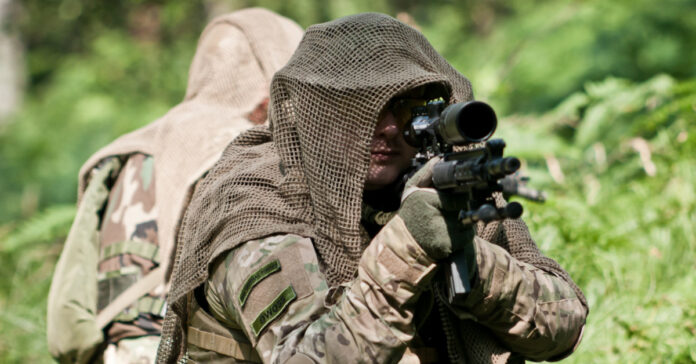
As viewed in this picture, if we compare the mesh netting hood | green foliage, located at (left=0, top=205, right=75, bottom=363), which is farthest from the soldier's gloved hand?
green foliage, located at (left=0, top=205, right=75, bottom=363)

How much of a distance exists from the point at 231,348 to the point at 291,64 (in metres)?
1.00

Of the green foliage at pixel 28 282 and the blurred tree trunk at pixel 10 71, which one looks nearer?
the green foliage at pixel 28 282

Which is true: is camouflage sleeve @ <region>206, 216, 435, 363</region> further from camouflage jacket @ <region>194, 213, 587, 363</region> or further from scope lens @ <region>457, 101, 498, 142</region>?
scope lens @ <region>457, 101, 498, 142</region>

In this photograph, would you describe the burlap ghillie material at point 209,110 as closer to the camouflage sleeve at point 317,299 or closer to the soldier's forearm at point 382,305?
the camouflage sleeve at point 317,299

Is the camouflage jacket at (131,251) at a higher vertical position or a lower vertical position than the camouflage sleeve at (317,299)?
lower

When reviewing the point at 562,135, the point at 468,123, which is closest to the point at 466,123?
the point at 468,123

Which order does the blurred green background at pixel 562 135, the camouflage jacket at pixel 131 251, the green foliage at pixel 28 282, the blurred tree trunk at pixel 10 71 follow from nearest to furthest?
the camouflage jacket at pixel 131 251 → the blurred green background at pixel 562 135 → the green foliage at pixel 28 282 → the blurred tree trunk at pixel 10 71

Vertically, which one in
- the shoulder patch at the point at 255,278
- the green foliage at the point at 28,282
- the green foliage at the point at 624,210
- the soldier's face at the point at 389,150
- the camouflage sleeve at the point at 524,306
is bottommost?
the green foliage at the point at 28,282

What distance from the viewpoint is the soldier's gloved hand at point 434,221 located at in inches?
83.4

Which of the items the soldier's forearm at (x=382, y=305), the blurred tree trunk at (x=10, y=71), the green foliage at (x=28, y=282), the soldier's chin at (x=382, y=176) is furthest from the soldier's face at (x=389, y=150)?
the blurred tree trunk at (x=10, y=71)

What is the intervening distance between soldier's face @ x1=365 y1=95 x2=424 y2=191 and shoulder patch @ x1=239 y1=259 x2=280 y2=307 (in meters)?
0.46

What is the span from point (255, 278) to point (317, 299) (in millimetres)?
202

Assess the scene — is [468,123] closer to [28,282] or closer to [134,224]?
[134,224]

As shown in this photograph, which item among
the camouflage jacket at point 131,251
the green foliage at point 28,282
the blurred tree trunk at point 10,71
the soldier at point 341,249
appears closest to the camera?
the soldier at point 341,249
